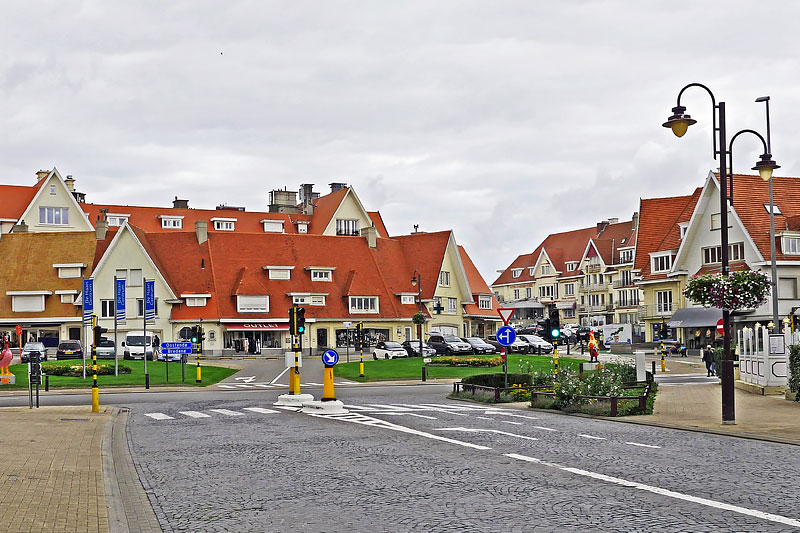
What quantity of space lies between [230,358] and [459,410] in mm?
47927

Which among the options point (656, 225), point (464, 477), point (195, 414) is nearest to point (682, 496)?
point (464, 477)

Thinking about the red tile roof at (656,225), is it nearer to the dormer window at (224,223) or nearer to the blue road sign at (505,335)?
the dormer window at (224,223)

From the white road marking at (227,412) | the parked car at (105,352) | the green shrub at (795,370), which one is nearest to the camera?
the green shrub at (795,370)

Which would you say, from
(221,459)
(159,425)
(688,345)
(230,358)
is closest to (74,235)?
(230,358)

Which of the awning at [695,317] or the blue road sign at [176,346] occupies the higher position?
the awning at [695,317]

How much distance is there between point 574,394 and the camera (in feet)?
82.6

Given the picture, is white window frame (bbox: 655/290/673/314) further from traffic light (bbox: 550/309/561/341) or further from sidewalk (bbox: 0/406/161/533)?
sidewalk (bbox: 0/406/161/533)

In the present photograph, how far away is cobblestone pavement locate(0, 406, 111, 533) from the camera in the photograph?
9.77 meters

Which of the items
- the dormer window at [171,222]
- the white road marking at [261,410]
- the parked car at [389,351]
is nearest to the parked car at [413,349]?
the parked car at [389,351]

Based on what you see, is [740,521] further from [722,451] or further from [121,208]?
[121,208]

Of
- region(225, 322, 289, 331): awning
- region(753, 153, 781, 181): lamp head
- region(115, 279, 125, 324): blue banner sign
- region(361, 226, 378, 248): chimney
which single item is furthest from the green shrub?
region(361, 226, 378, 248): chimney

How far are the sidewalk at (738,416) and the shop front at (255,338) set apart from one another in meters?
48.0

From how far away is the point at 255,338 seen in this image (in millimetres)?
76812

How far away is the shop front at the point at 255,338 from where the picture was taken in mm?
75250
